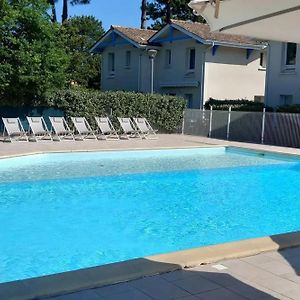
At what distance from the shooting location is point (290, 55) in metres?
24.1

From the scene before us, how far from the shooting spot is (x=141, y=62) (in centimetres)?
2941

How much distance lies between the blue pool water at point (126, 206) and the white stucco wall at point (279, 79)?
8.94m

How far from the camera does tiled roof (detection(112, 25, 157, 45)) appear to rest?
28786 millimetres

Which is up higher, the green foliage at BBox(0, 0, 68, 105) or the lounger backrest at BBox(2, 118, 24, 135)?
the green foliage at BBox(0, 0, 68, 105)

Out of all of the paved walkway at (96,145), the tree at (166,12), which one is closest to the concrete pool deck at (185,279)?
the paved walkway at (96,145)

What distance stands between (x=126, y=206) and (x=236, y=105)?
16616 mm

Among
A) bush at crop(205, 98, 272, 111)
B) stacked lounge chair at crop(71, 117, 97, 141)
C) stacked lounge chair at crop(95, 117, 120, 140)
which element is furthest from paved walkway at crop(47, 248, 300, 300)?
bush at crop(205, 98, 272, 111)

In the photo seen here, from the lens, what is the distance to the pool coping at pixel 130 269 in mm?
3707

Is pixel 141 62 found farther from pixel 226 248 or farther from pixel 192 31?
pixel 226 248

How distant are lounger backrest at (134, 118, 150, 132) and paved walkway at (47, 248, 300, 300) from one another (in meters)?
16.0

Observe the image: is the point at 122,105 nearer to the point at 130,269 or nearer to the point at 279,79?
the point at 279,79

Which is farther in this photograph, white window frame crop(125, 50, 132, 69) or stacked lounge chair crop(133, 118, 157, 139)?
white window frame crop(125, 50, 132, 69)

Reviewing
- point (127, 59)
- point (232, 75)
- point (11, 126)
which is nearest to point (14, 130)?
point (11, 126)

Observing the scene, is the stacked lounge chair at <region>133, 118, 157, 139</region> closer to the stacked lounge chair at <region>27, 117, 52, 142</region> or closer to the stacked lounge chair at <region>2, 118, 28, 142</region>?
the stacked lounge chair at <region>27, 117, 52, 142</region>
